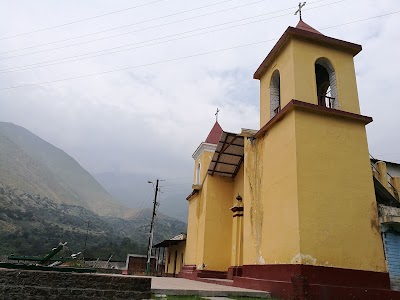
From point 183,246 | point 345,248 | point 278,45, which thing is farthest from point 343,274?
point 183,246

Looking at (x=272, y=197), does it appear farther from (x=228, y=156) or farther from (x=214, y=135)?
(x=214, y=135)

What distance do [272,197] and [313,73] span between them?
3.89 meters

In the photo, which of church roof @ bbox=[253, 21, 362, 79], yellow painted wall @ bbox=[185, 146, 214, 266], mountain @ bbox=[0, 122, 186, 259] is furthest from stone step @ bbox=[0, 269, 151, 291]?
mountain @ bbox=[0, 122, 186, 259]

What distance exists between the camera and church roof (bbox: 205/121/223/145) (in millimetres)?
19797

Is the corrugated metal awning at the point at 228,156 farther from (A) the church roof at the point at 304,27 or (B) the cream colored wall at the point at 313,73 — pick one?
(A) the church roof at the point at 304,27

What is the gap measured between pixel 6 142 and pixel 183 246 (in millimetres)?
144197

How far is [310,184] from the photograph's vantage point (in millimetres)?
8805

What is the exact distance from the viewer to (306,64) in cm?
1034

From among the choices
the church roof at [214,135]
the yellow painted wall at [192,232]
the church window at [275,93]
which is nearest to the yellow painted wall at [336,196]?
the church window at [275,93]

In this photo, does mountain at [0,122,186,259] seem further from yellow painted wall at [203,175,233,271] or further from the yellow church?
the yellow church

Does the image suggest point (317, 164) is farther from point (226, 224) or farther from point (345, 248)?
point (226, 224)

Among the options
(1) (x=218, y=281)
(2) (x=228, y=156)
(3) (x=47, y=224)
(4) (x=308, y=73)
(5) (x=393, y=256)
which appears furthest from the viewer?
(3) (x=47, y=224)

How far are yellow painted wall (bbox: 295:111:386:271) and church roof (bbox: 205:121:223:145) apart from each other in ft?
34.3

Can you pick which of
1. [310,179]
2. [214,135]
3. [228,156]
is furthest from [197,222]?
[310,179]
